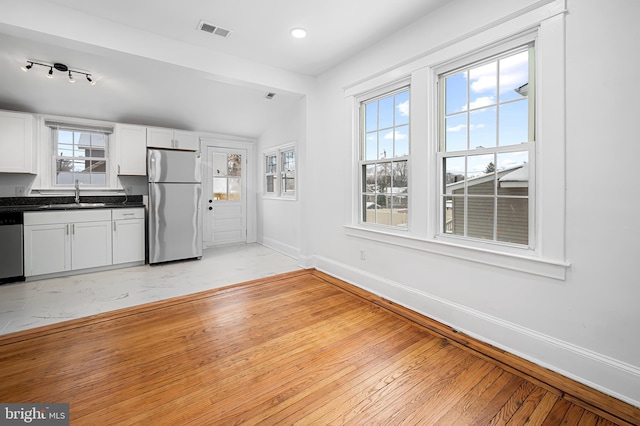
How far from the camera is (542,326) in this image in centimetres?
199

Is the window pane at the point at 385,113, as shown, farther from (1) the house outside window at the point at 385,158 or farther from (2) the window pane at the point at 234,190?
(2) the window pane at the point at 234,190

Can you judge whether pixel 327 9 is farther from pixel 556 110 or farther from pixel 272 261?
pixel 272 261

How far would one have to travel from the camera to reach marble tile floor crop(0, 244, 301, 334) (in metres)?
2.81

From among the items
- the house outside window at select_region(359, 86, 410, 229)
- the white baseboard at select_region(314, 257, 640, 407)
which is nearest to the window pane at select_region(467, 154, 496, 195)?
the house outside window at select_region(359, 86, 410, 229)

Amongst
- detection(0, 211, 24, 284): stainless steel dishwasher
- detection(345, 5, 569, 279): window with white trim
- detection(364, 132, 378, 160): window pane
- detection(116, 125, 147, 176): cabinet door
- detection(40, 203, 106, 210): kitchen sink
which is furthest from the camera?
detection(116, 125, 147, 176): cabinet door

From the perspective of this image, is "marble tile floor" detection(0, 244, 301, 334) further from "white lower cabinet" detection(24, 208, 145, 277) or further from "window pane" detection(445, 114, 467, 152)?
"window pane" detection(445, 114, 467, 152)

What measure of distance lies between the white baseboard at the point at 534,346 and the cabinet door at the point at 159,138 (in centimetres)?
440

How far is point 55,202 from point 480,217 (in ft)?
18.9

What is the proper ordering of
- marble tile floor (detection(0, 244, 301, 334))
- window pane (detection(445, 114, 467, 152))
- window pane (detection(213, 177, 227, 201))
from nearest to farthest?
window pane (detection(445, 114, 467, 152)) < marble tile floor (detection(0, 244, 301, 334)) < window pane (detection(213, 177, 227, 201))

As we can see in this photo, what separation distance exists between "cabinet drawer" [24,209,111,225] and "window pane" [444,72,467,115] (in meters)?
4.68

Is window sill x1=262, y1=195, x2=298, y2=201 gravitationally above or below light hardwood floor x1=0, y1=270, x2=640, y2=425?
above

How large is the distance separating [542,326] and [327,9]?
309 centimetres

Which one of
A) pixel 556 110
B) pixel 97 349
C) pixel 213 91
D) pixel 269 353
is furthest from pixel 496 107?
pixel 213 91

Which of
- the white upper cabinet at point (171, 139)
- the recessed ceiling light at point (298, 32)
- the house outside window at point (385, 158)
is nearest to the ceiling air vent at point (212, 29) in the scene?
the recessed ceiling light at point (298, 32)
